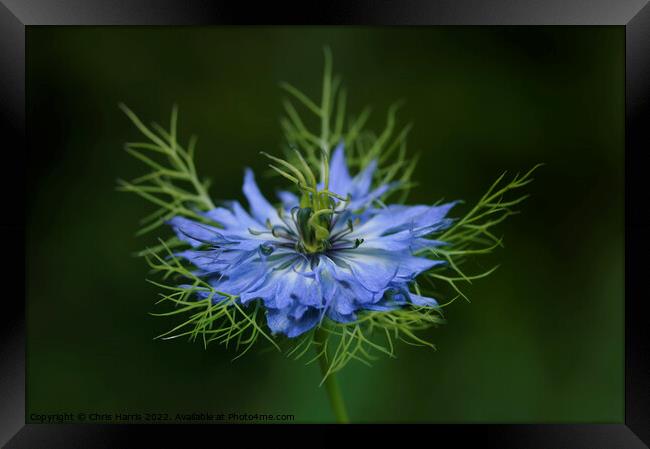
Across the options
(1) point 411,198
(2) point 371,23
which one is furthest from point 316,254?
(1) point 411,198

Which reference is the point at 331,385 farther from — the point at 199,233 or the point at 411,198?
the point at 411,198

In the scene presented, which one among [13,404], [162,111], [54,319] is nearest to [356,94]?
[162,111]

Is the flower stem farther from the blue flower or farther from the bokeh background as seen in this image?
the bokeh background

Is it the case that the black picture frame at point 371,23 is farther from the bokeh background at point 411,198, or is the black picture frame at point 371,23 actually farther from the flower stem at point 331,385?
the bokeh background at point 411,198

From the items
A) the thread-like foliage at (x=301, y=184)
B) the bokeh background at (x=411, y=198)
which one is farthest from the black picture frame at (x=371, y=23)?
the bokeh background at (x=411, y=198)

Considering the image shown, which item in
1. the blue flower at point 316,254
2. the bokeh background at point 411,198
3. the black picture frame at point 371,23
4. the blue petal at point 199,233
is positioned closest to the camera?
the blue flower at point 316,254

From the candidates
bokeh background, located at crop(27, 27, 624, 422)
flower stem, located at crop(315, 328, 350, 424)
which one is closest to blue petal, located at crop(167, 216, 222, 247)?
flower stem, located at crop(315, 328, 350, 424)
